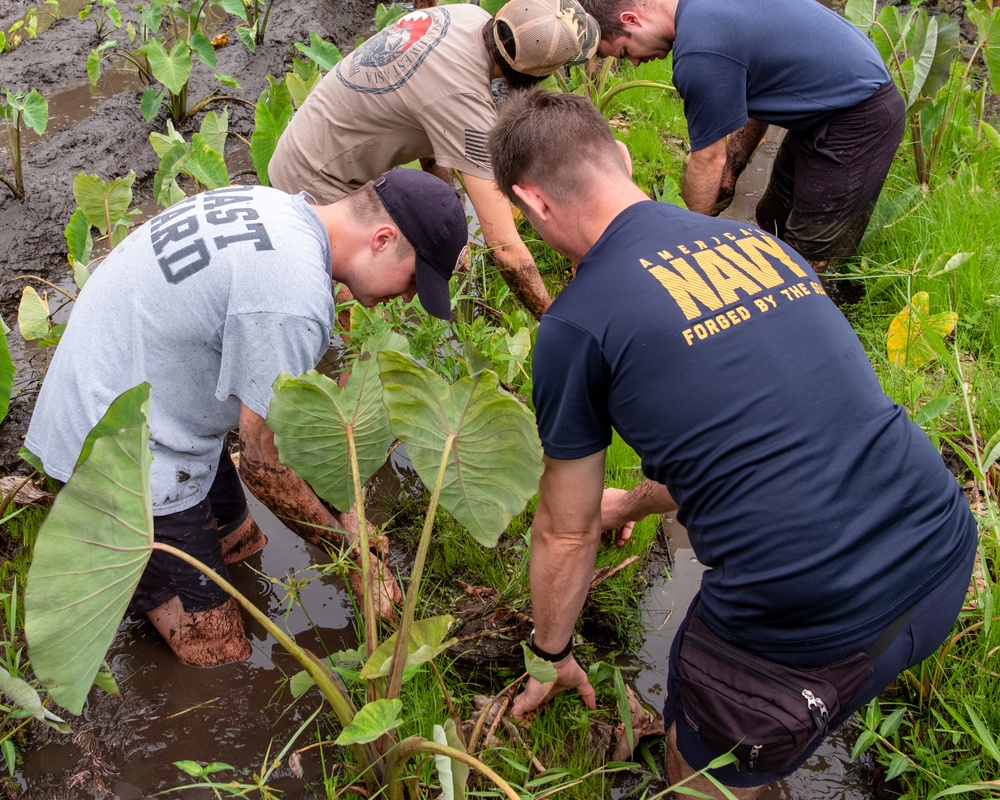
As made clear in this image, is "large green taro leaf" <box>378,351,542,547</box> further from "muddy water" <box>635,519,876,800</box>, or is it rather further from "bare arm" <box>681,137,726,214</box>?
"bare arm" <box>681,137,726,214</box>

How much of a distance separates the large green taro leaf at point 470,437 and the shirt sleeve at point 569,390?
0.11 meters

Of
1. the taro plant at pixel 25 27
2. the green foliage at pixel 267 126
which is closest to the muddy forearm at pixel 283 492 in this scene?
the green foliage at pixel 267 126

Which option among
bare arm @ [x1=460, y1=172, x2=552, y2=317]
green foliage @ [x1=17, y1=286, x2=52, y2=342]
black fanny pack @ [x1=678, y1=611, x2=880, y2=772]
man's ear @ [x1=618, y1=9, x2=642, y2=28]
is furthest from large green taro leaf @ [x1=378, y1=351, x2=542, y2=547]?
man's ear @ [x1=618, y1=9, x2=642, y2=28]

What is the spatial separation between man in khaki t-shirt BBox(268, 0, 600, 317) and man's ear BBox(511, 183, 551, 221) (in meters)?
1.14

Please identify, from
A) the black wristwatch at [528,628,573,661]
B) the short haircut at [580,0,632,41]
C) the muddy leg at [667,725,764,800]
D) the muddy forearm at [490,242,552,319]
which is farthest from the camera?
the short haircut at [580,0,632,41]

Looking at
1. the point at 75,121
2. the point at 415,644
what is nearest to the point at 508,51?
the point at 415,644

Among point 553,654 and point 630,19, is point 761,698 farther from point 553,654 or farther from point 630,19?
point 630,19

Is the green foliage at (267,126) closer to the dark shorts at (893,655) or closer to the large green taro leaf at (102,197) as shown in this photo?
the large green taro leaf at (102,197)

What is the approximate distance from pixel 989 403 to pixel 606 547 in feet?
4.51

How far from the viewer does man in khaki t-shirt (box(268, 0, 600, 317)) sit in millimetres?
2789

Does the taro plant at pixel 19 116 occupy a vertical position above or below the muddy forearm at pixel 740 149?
above

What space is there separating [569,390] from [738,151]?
3.09 meters

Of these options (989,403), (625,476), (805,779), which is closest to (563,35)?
(625,476)

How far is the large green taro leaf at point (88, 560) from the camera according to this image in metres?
1.26
